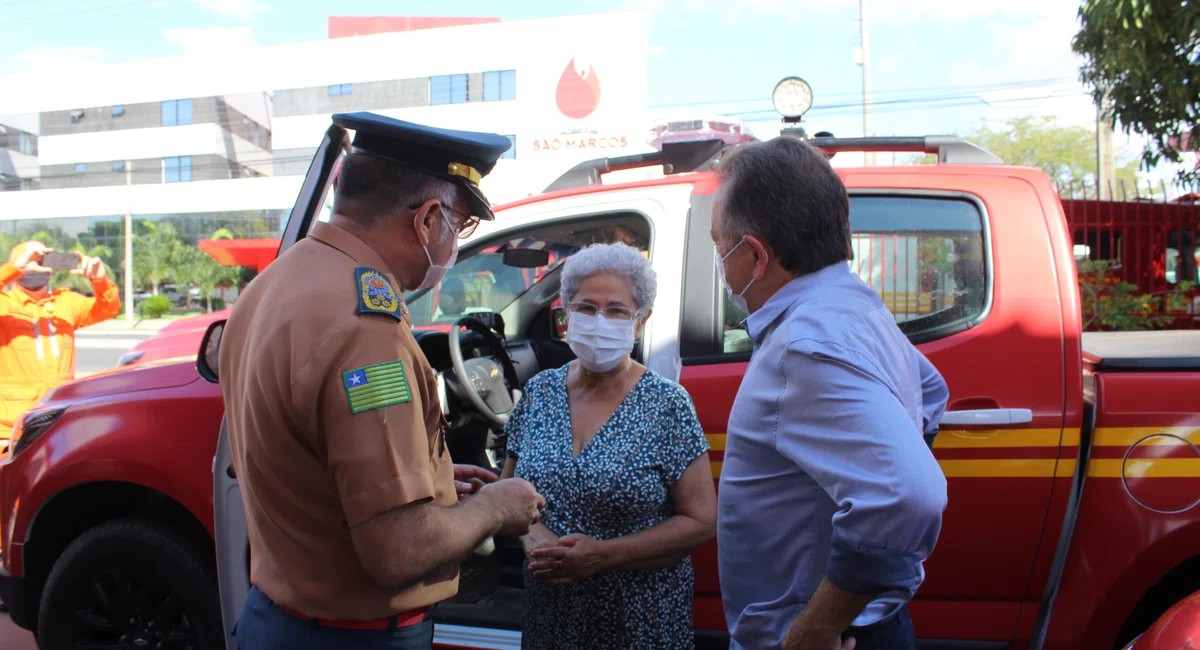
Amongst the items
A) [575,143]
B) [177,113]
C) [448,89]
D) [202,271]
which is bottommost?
[202,271]

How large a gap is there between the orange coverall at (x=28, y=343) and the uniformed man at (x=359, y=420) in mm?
5598

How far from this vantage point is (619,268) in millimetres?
2420

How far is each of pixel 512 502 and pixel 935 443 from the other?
1.36 meters

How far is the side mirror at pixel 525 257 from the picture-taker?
3.63m

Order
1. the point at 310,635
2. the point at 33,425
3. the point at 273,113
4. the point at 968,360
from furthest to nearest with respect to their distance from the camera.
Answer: the point at 273,113, the point at 33,425, the point at 968,360, the point at 310,635

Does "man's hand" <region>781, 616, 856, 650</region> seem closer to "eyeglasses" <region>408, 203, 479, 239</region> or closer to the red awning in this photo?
"eyeglasses" <region>408, 203, 479, 239</region>

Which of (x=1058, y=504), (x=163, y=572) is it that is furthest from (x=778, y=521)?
(x=163, y=572)

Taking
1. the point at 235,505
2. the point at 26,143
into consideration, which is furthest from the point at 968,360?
the point at 26,143

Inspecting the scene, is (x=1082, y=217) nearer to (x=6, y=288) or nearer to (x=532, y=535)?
(x=532, y=535)

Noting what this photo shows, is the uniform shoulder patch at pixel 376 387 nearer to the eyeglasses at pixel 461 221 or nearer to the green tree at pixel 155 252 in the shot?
the eyeglasses at pixel 461 221

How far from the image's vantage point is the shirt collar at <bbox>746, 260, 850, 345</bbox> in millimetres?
1473

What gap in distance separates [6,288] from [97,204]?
47.3 metres

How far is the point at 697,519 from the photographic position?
7.20 ft

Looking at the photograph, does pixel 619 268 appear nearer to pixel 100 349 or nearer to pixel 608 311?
pixel 608 311
